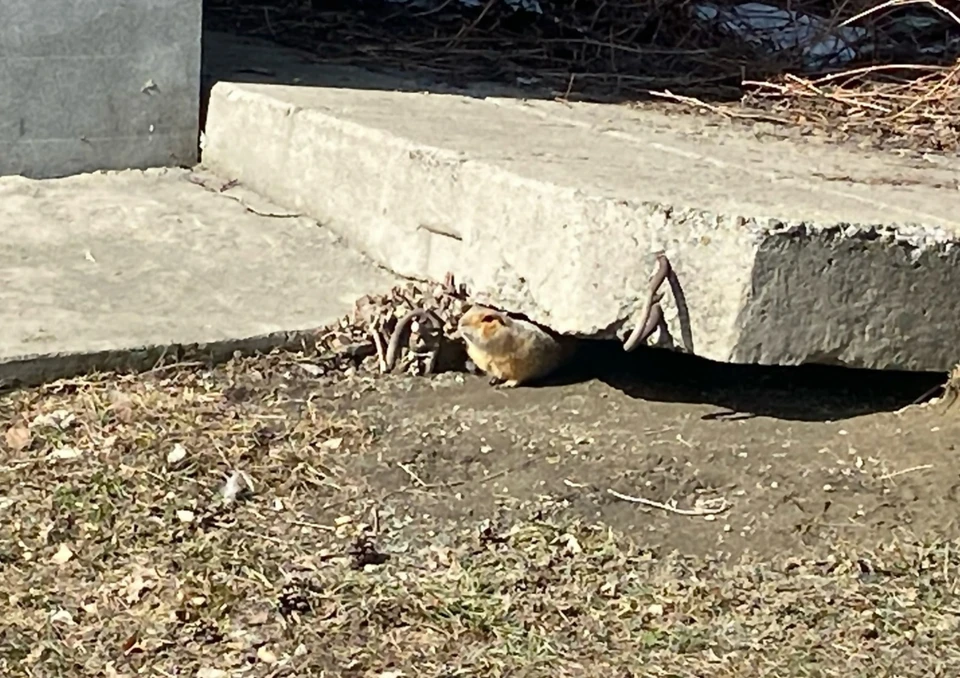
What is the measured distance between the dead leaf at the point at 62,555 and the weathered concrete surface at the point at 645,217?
3.50 ft

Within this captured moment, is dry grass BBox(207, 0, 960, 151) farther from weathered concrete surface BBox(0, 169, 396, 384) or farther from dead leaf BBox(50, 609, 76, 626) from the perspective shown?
dead leaf BBox(50, 609, 76, 626)

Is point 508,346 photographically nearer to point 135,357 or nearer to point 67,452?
point 135,357

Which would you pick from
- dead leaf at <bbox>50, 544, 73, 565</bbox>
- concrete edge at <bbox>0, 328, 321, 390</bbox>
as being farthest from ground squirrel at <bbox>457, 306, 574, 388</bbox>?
dead leaf at <bbox>50, 544, 73, 565</bbox>

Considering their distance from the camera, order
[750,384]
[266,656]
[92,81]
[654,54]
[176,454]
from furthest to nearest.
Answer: [654,54], [92,81], [750,384], [176,454], [266,656]

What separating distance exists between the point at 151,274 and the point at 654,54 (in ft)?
7.03

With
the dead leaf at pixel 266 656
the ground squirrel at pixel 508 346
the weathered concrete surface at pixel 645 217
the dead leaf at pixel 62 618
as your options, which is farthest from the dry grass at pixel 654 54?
the dead leaf at pixel 62 618

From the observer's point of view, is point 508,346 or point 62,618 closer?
point 62,618

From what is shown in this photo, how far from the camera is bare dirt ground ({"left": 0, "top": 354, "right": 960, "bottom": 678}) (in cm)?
228

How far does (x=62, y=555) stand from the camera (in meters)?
2.51

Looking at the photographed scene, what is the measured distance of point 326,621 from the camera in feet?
7.63

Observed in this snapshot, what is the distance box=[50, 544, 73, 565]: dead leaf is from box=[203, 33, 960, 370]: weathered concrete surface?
1066 mm

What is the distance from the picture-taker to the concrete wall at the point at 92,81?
414 cm

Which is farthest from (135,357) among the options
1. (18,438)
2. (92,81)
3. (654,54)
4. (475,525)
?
(654,54)

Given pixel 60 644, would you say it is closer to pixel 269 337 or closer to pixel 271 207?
pixel 269 337
